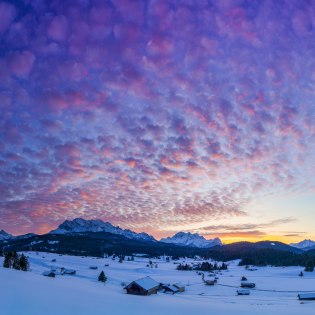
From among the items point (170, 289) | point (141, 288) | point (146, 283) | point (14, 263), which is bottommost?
point (170, 289)

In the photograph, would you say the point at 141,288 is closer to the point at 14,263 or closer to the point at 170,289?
the point at 170,289

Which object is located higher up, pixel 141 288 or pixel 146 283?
pixel 146 283

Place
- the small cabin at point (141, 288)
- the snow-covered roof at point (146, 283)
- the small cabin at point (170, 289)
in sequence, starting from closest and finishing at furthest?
the small cabin at point (141, 288) → the snow-covered roof at point (146, 283) → the small cabin at point (170, 289)

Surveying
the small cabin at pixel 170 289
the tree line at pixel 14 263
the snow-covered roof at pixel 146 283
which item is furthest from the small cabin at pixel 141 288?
the tree line at pixel 14 263

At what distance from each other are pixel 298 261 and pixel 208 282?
112 meters

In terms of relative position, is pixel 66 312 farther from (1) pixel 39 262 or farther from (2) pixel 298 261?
(2) pixel 298 261

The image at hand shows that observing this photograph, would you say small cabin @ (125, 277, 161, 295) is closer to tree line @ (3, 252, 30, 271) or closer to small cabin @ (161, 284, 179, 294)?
small cabin @ (161, 284, 179, 294)

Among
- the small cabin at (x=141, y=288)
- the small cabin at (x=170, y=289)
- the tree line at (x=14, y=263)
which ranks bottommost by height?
the small cabin at (x=170, y=289)

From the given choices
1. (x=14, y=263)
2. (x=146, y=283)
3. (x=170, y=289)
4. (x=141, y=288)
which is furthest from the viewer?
(x=14, y=263)

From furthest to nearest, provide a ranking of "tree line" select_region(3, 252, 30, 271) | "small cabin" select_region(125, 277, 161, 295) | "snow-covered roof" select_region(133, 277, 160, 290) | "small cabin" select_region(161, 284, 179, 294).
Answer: "tree line" select_region(3, 252, 30, 271) → "small cabin" select_region(161, 284, 179, 294) → "snow-covered roof" select_region(133, 277, 160, 290) → "small cabin" select_region(125, 277, 161, 295)

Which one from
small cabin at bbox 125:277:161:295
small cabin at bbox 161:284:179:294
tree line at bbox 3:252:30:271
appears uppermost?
tree line at bbox 3:252:30:271

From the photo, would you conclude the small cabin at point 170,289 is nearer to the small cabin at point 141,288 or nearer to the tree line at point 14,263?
the small cabin at point 141,288

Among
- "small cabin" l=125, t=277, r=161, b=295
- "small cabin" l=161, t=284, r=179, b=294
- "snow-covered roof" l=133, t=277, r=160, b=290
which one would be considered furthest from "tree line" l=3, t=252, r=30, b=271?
"small cabin" l=161, t=284, r=179, b=294

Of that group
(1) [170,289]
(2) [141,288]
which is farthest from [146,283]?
(1) [170,289]
